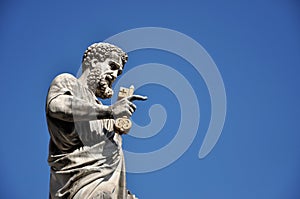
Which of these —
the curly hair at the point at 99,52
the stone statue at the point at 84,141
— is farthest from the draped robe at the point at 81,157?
the curly hair at the point at 99,52

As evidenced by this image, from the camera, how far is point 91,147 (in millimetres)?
9414

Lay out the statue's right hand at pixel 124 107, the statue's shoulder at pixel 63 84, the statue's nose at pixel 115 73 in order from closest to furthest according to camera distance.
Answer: the statue's right hand at pixel 124 107 < the statue's shoulder at pixel 63 84 < the statue's nose at pixel 115 73

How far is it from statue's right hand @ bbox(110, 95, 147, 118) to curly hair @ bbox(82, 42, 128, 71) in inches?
51.8

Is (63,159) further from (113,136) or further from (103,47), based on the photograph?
(103,47)

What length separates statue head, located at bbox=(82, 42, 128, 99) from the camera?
400 inches

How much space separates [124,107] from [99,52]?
1514 millimetres

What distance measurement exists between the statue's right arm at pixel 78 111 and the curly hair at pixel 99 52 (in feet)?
4.10

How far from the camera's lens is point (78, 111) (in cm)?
920

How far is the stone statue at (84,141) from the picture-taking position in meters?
9.16

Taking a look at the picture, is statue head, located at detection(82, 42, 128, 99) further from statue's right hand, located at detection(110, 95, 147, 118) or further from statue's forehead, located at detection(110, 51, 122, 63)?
statue's right hand, located at detection(110, 95, 147, 118)

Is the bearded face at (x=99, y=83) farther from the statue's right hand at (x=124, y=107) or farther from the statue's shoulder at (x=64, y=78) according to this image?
the statue's right hand at (x=124, y=107)

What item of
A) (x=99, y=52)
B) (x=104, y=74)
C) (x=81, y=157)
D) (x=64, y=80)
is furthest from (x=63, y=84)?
(x=81, y=157)

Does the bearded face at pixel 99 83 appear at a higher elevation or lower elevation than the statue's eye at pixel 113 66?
lower

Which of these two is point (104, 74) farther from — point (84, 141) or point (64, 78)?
point (84, 141)
